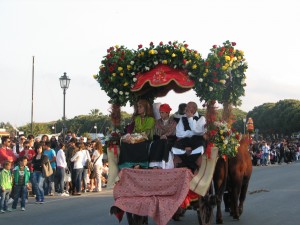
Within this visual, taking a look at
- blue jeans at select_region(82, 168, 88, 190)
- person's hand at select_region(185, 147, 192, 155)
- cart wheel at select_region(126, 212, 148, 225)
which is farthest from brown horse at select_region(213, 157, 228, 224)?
blue jeans at select_region(82, 168, 88, 190)

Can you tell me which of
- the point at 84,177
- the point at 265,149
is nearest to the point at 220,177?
the point at 84,177

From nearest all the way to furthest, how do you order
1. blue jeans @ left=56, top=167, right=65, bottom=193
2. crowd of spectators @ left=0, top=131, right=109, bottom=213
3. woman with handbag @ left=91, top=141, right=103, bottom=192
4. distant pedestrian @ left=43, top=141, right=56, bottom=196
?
crowd of spectators @ left=0, top=131, right=109, bottom=213 < distant pedestrian @ left=43, top=141, right=56, bottom=196 < blue jeans @ left=56, top=167, right=65, bottom=193 < woman with handbag @ left=91, top=141, right=103, bottom=192

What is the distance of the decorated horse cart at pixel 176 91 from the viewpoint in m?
9.36

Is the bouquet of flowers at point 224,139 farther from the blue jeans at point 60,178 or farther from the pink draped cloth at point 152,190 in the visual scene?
the blue jeans at point 60,178

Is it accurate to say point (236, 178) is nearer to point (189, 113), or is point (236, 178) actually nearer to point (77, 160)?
point (189, 113)

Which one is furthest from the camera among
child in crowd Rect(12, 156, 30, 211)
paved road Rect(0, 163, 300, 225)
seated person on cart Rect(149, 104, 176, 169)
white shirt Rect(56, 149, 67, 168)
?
white shirt Rect(56, 149, 67, 168)

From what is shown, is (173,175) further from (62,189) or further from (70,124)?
(70,124)

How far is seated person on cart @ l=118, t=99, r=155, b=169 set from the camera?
995 cm

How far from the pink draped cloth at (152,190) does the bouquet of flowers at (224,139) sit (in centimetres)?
100

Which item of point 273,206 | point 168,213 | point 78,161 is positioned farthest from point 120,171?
point 78,161

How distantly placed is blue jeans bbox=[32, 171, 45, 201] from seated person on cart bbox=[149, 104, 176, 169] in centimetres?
737

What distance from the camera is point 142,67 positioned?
10766 millimetres

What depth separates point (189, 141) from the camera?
33.4 ft

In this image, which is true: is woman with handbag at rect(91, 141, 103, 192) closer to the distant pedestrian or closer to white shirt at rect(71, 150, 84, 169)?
white shirt at rect(71, 150, 84, 169)
